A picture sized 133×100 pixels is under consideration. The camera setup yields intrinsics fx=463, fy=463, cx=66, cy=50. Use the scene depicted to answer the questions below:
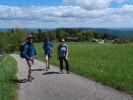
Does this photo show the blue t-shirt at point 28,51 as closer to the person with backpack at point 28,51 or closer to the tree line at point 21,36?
the person with backpack at point 28,51

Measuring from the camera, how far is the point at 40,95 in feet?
48.5

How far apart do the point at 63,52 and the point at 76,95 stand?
28.1ft

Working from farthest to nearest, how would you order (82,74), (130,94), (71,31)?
(71,31) < (82,74) < (130,94)

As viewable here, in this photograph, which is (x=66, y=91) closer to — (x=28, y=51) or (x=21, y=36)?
(x=28, y=51)

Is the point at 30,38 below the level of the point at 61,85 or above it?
above

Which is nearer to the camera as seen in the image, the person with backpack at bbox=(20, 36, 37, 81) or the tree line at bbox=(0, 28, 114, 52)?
the person with backpack at bbox=(20, 36, 37, 81)

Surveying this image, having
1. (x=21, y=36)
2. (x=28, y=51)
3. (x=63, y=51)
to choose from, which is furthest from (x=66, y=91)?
(x=21, y=36)

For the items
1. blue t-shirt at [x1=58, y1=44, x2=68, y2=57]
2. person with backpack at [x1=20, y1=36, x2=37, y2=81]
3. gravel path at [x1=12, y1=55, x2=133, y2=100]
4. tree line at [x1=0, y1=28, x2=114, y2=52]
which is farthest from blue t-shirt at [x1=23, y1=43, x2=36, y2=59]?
tree line at [x1=0, y1=28, x2=114, y2=52]

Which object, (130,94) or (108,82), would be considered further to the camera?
(108,82)

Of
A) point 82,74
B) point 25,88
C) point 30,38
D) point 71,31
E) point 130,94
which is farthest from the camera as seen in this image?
point 71,31

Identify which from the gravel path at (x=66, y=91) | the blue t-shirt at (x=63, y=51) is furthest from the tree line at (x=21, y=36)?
the gravel path at (x=66, y=91)

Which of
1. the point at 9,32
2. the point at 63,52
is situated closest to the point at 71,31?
the point at 9,32

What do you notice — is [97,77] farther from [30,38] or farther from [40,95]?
[40,95]

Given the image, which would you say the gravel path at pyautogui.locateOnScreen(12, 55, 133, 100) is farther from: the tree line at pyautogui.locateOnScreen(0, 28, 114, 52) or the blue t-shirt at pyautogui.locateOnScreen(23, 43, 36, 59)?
the tree line at pyautogui.locateOnScreen(0, 28, 114, 52)
